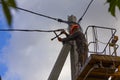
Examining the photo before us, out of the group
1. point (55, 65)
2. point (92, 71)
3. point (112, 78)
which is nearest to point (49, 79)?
point (55, 65)

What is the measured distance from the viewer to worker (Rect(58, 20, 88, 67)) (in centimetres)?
1279

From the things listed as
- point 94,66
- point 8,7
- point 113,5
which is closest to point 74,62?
point 94,66

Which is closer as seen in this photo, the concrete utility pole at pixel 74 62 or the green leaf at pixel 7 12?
the green leaf at pixel 7 12

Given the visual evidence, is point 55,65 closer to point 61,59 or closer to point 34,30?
point 61,59

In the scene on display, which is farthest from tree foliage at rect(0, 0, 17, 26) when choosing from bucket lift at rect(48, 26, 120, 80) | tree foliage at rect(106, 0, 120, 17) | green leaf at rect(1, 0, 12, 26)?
bucket lift at rect(48, 26, 120, 80)

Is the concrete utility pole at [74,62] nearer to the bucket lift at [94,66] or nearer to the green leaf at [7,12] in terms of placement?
the bucket lift at [94,66]

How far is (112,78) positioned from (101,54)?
4.23 ft

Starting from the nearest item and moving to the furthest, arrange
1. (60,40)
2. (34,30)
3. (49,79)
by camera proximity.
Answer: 1. (49,79)
2. (60,40)
3. (34,30)

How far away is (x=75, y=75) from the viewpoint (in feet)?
40.2

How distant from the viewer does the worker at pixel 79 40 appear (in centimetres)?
1279

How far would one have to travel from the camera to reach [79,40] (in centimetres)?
1321

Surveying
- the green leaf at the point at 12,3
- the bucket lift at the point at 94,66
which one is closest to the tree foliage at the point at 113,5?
the green leaf at the point at 12,3

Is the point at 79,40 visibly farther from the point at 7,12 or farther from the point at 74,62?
the point at 7,12

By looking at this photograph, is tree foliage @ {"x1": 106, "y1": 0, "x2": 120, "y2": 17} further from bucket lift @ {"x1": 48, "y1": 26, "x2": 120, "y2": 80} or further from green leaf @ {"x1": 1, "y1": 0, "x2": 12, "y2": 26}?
bucket lift @ {"x1": 48, "y1": 26, "x2": 120, "y2": 80}
